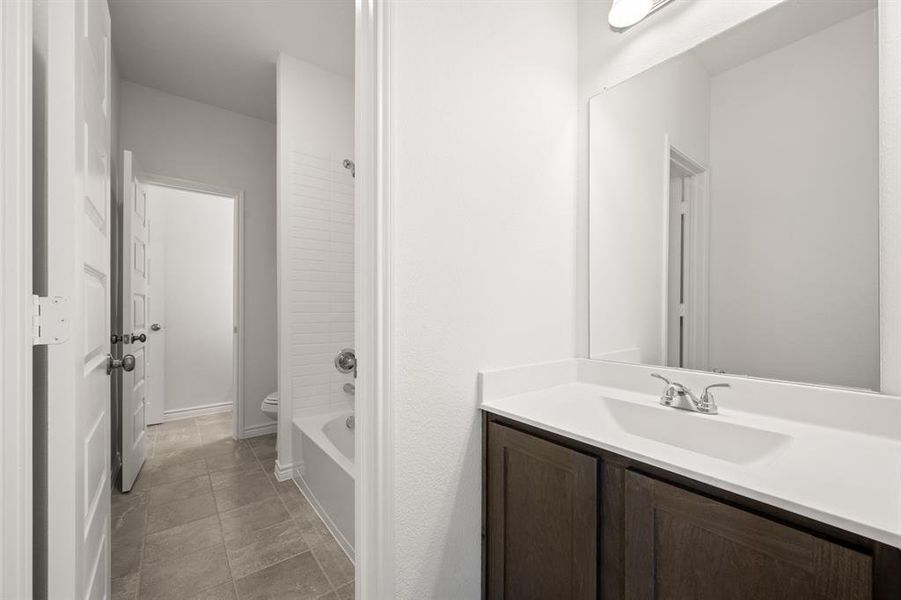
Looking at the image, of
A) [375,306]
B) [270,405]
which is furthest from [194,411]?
[375,306]

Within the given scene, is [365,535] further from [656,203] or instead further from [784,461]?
[656,203]

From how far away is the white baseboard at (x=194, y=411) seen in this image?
11.8 ft

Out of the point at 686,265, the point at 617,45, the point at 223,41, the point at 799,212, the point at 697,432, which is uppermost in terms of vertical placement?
the point at 223,41

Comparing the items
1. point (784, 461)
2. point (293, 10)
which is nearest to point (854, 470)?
point (784, 461)

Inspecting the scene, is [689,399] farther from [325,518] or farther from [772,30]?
[325,518]

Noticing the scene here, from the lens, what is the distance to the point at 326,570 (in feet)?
5.23

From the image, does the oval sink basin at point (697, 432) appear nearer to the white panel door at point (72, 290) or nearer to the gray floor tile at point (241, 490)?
the white panel door at point (72, 290)

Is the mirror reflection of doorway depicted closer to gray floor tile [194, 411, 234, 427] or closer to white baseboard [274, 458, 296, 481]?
white baseboard [274, 458, 296, 481]

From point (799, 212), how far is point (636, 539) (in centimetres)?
96

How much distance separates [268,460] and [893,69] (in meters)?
3.34

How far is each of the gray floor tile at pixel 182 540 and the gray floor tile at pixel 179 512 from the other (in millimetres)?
49

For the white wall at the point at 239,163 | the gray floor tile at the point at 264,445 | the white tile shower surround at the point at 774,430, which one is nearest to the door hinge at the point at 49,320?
the white tile shower surround at the point at 774,430

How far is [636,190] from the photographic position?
A: 1.42 metres

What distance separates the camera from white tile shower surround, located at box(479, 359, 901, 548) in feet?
2.08
